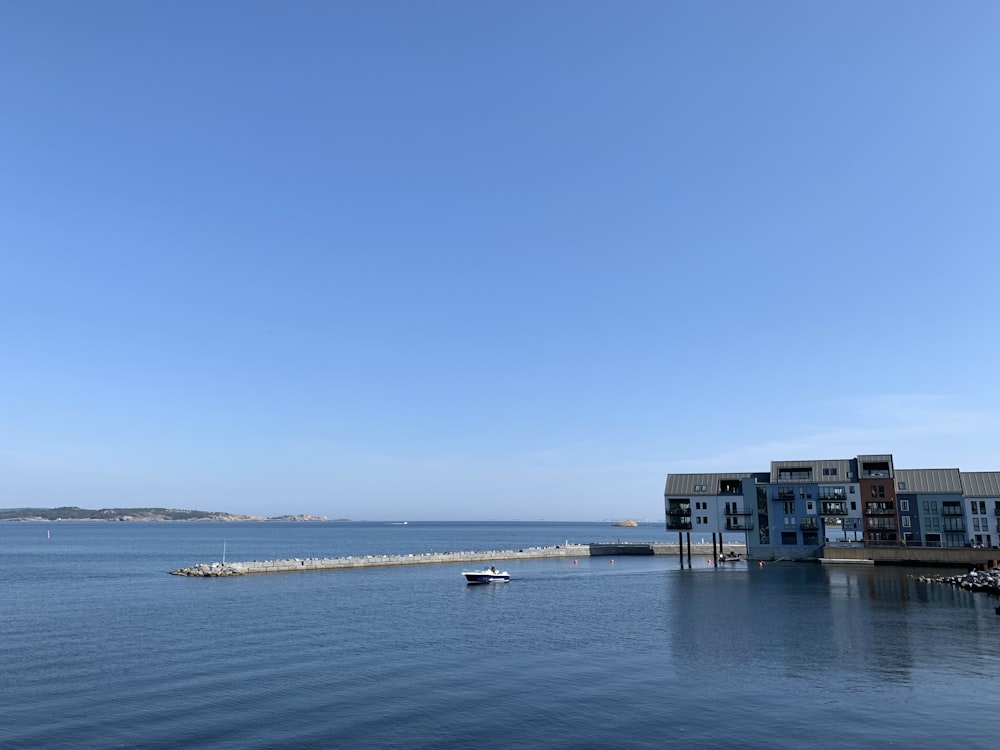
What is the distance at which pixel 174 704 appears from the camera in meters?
40.7

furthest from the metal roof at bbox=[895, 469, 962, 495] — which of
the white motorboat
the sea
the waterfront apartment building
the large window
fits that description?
the white motorboat

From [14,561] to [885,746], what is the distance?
195 m

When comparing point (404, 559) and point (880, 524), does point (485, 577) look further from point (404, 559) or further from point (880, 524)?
point (880, 524)

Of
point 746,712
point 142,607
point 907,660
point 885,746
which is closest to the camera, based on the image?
point 885,746

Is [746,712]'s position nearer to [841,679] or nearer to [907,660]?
[841,679]

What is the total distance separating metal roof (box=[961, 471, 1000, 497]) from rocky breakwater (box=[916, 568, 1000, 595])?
26.7 metres

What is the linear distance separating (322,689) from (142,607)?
5097cm

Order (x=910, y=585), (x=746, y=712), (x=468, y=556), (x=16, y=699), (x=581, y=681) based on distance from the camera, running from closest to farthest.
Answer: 1. (x=746, y=712)
2. (x=16, y=699)
3. (x=581, y=681)
4. (x=910, y=585)
5. (x=468, y=556)

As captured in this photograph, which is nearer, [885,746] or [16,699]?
[885,746]

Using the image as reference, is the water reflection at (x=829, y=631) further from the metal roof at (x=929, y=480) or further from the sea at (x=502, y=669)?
the metal roof at (x=929, y=480)

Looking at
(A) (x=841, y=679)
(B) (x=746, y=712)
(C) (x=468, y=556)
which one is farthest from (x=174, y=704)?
(C) (x=468, y=556)

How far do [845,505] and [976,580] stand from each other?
36.5m

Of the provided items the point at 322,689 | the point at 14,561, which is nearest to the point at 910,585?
the point at 322,689

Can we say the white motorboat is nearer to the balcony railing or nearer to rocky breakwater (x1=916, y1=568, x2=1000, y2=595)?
rocky breakwater (x1=916, y1=568, x2=1000, y2=595)
